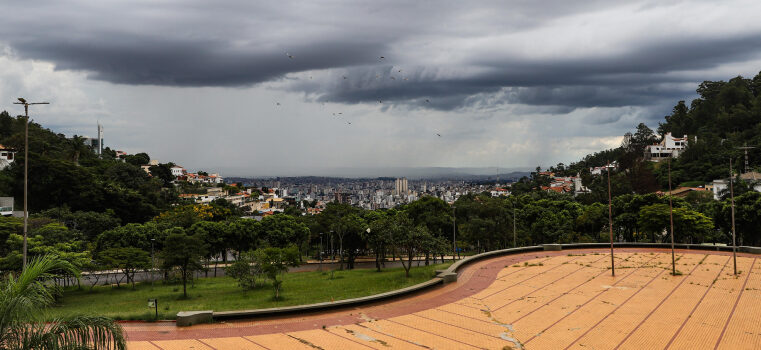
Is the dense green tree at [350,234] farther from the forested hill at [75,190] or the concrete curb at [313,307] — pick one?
the forested hill at [75,190]

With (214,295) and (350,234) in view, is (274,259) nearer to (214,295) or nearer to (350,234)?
(214,295)

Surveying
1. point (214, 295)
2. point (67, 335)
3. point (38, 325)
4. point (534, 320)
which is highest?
point (38, 325)

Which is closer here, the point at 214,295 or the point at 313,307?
the point at 313,307

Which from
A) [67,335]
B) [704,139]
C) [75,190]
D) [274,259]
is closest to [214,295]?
[274,259]

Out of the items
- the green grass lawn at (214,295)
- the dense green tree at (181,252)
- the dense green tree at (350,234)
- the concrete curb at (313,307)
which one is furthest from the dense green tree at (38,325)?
the dense green tree at (350,234)

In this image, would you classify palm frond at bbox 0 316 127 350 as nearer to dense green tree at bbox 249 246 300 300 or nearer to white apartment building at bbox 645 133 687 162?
dense green tree at bbox 249 246 300 300

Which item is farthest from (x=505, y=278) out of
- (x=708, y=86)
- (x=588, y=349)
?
(x=708, y=86)

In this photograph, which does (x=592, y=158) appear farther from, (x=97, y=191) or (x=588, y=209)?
(x=97, y=191)
